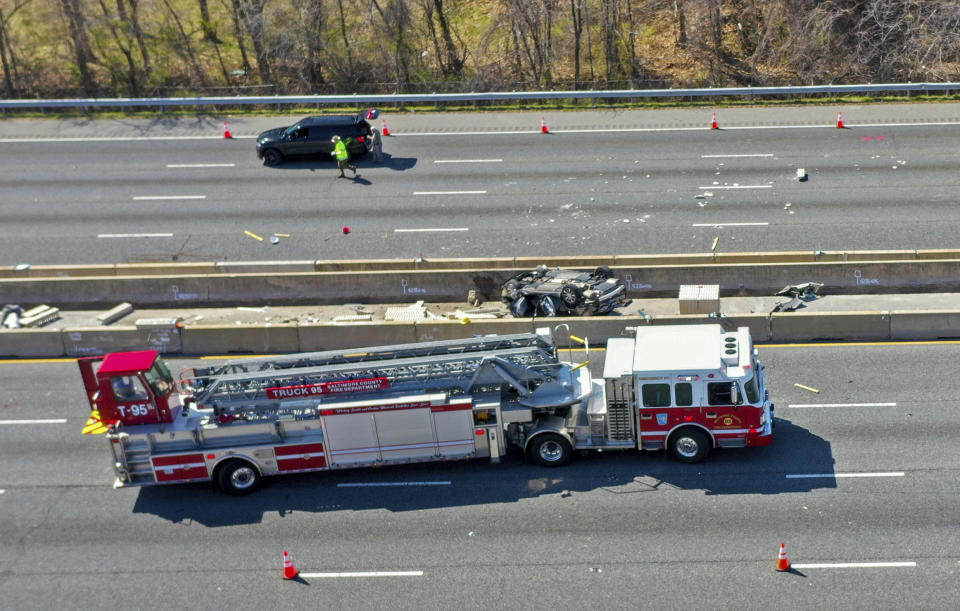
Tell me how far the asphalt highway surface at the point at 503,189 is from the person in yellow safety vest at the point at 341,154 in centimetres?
41

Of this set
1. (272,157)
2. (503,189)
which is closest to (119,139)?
(272,157)

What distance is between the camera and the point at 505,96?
39.3m

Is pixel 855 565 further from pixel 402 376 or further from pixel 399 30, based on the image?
pixel 399 30

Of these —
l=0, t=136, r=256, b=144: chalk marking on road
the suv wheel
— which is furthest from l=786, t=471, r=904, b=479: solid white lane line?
l=0, t=136, r=256, b=144: chalk marking on road


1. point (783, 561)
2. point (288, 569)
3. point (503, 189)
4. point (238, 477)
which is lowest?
point (783, 561)

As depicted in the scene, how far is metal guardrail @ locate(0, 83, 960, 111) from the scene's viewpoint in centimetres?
3794

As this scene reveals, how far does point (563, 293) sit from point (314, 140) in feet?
45.3

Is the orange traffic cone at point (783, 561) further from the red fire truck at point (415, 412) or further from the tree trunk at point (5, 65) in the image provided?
the tree trunk at point (5, 65)

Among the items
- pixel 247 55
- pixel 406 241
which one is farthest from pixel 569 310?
pixel 247 55

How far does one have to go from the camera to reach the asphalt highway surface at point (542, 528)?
53.6 feet

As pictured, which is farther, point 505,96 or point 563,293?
point 505,96

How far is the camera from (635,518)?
1798 cm

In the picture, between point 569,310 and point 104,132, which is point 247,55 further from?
point 569,310

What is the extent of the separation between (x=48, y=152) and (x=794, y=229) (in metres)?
26.0
